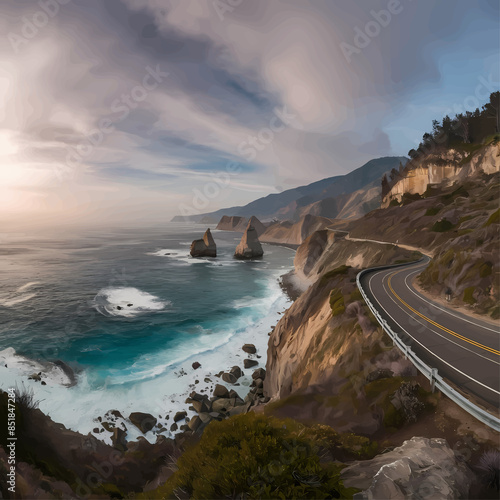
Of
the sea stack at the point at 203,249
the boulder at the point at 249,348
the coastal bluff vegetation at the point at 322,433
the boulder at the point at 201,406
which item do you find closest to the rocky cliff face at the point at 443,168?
the coastal bluff vegetation at the point at 322,433

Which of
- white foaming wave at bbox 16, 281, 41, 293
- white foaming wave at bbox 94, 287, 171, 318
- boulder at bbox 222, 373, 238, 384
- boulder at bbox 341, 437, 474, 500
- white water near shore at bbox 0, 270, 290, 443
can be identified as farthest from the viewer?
white foaming wave at bbox 16, 281, 41, 293

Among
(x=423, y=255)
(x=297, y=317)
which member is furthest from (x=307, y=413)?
(x=423, y=255)

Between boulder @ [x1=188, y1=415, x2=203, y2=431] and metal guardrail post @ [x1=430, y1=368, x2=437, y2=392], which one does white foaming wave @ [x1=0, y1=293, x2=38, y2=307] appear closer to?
boulder @ [x1=188, y1=415, x2=203, y2=431]

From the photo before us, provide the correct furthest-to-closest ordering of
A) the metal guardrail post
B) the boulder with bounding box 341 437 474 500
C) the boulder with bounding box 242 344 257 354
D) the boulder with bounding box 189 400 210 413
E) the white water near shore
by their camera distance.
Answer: the boulder with bounding box 242 344 257 354, the boulder with bounding box 189 400 210 413, the white water near shore, the metal guardrail post, the boulder with bounding box 341 437 474 500

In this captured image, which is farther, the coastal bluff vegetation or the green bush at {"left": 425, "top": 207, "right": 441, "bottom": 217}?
the green bush at {"left": 425, "top": 207, "right": 441, "bottom": 217}

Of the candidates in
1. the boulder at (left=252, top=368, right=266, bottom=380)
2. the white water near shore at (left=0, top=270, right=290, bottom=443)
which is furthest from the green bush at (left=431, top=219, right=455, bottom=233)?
the boulder at (left=252, top=368, right=266, bottom=380)

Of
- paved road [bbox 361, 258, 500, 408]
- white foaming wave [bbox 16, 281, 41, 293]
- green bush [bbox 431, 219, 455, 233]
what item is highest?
green bush [bbox 431, 219, 455, 233]
